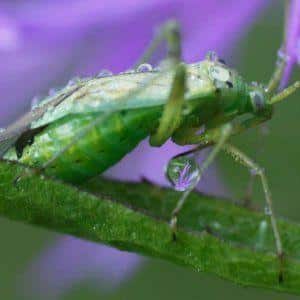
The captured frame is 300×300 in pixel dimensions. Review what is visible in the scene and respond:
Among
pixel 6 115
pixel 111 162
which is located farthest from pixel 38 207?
pixel 6 115

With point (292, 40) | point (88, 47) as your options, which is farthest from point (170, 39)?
point (88, 47)

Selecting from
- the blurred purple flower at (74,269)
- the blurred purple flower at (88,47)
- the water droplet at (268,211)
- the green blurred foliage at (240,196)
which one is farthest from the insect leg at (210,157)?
the blurred purple flower at (74,269)

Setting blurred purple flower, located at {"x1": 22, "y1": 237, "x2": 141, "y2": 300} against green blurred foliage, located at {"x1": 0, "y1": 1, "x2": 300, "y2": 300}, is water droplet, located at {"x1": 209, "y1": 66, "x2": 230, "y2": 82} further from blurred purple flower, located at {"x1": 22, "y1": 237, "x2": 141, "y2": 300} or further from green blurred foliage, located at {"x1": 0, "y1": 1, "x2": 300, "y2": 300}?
blurred purple flower, located at {"x1": 22, "y1": 237, "x2": 141, "y2": 300}

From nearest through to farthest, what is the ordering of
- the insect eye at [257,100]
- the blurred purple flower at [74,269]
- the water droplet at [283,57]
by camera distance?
the insect eye at [257,100], the water droplet at [283,57], the blurred purple flower at [74,269]

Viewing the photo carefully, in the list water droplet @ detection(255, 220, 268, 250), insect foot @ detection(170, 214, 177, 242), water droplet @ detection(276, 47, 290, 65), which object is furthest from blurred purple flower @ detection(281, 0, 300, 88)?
insect foot @ detection(170, 214, 177, 242)

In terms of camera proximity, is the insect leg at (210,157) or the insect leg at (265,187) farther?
the insect leg at (210,157)

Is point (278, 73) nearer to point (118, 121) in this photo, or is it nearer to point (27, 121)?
point (118, 121)

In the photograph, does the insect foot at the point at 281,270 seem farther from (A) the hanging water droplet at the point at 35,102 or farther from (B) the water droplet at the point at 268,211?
(A) the hanging water droplet at the point at 35,102
